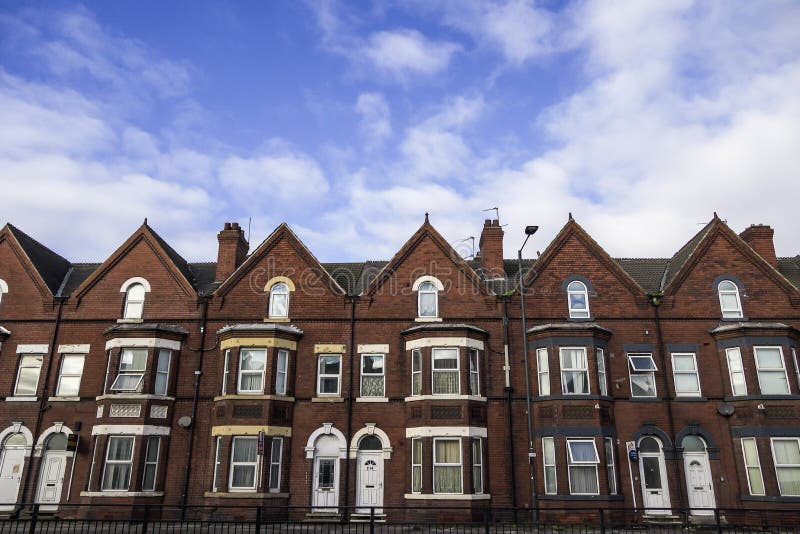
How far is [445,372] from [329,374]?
4.75m

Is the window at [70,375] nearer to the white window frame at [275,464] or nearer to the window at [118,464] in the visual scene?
the window at [118,464]

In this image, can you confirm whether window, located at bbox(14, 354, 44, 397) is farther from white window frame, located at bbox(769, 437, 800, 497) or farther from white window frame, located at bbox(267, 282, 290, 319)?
white window frame, located at bbox(769, 437, 800, 497)

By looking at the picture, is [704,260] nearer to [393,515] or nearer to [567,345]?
[567,345]

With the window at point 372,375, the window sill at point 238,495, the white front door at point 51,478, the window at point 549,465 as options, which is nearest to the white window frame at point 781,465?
the window at point 549,465

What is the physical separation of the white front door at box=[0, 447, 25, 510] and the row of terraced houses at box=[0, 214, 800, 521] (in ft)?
0.27

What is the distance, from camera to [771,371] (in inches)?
958

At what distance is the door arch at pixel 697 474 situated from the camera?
23516 mm

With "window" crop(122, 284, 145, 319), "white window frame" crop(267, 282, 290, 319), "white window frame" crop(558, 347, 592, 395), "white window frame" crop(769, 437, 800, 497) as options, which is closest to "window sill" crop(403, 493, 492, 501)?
"white window frame" crop(558, 347, 592, 395)

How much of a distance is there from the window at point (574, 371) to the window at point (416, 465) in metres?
5.98

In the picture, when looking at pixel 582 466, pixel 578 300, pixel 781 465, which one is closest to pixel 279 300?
pixel 578 300

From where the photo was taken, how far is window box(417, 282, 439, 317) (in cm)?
2666

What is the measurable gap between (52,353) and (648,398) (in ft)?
79.7

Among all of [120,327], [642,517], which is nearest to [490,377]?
[642,517]

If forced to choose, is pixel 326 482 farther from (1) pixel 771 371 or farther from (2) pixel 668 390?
(1) pixel 771 371
